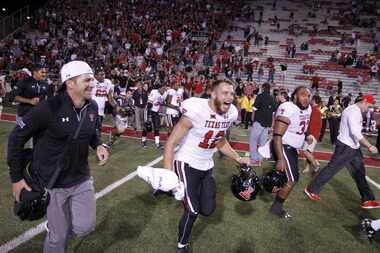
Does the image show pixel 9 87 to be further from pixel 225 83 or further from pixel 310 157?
pixel 225 83

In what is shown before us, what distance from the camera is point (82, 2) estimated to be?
114 feet

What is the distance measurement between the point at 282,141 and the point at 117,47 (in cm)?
2352

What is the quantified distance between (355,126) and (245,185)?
2.66m

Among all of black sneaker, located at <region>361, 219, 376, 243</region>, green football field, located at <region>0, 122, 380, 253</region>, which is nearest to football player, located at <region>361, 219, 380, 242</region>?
black sneaker, located at <region>361, 219, 376, 243</region>

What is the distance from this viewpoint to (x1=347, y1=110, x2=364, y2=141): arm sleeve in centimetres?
618

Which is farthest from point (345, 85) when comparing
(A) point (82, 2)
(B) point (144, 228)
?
(A) point (82, 2)

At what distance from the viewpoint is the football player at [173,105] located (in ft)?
37.9

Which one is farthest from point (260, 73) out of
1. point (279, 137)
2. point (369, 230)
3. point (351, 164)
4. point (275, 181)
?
point (369, 230)

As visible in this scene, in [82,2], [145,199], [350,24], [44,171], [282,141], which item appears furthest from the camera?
[82,2]

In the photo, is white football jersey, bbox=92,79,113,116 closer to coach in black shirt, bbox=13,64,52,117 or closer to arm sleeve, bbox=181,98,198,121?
coach in black shirt, bbox=13,64,52,117

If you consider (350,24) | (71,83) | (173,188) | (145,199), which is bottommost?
(145,199)

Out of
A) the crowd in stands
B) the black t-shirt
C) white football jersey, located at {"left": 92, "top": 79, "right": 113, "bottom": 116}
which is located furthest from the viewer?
the crowd in stands

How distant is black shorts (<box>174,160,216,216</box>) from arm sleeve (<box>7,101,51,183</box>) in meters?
1.69

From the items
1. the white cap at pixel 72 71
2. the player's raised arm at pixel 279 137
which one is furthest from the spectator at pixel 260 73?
the white cap at pixel 72 71
